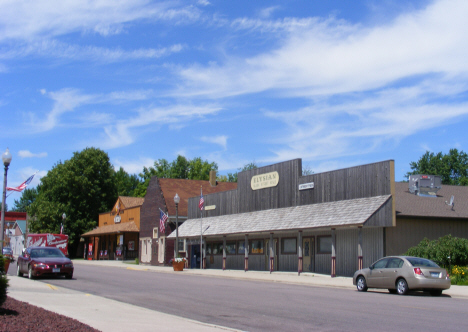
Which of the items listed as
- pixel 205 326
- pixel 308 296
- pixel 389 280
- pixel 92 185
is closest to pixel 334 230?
pixel 389 280

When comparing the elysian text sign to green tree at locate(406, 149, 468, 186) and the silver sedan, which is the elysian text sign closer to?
the silver sedan

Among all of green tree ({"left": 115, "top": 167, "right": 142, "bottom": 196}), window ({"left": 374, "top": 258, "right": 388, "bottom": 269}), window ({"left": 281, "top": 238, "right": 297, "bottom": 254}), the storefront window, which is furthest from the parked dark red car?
green tree ({"left": 115, "top": 167, "right": 142, "bottom": 196})

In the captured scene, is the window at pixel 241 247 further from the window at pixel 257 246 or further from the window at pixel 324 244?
the window at pixel 324 244

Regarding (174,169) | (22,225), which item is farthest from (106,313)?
(22,225)

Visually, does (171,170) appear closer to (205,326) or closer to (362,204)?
(362,204)

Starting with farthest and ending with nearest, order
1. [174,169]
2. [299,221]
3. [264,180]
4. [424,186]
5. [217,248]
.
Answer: [174,169], [217,248], [264,180], [424,186], [299,221]

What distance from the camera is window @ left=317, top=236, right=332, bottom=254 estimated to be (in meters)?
30.3

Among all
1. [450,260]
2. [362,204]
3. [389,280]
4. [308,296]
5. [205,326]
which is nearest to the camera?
[205,326]

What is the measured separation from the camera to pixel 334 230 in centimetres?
2884

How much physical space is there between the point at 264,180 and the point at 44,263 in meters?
17.8

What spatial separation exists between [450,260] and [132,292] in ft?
49.9

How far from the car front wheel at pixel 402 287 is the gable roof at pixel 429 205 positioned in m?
9.39

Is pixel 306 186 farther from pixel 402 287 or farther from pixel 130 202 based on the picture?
pixel 130 202

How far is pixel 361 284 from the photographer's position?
20.7 metres
